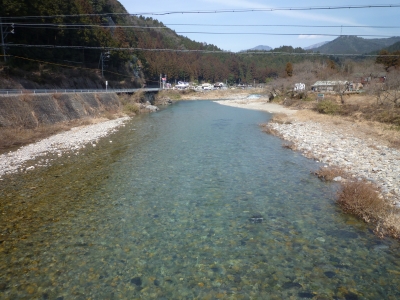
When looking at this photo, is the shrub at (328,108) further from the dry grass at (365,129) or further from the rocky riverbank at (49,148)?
the rocky riverbank at (49,148)

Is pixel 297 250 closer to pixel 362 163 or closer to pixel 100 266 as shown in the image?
pixel 100 266

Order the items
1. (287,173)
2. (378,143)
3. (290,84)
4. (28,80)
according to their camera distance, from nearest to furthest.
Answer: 1. (287,173)
2. (378,143)
3. (28,80)
4. (290,84)

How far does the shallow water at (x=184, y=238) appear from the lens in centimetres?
514

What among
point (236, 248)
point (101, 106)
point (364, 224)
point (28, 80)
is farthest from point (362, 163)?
point (28, 80)

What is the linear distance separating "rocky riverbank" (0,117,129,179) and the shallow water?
1.24m

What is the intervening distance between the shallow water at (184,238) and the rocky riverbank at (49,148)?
1.24m

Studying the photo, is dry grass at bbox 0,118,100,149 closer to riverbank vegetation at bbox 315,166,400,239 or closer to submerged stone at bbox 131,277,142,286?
submerged stone at bbox 131,277,142,286

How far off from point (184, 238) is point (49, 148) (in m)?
11.9

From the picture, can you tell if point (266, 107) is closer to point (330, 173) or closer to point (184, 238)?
point (330, 173)

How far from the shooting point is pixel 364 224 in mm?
7297

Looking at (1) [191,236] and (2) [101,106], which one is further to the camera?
(2) [101,106]

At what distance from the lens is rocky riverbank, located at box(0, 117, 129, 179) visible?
12.3 metres

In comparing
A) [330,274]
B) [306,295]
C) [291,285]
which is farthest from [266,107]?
[306,295]

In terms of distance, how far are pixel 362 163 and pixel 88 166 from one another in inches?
473
